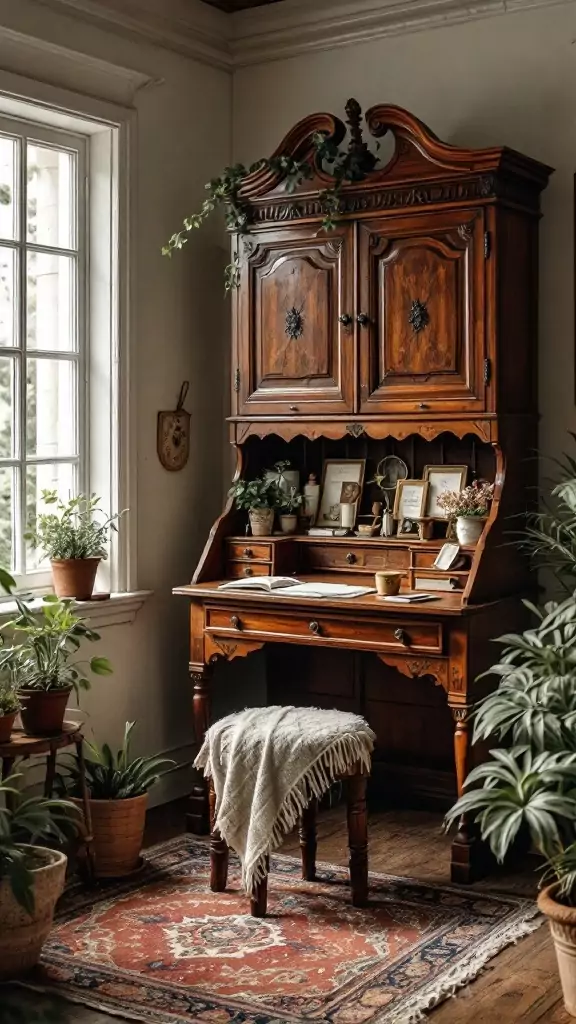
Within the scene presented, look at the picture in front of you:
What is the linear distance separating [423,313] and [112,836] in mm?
2053

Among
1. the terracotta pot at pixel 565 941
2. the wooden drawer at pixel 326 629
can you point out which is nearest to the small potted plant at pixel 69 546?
the wooden drawer at pixel 326 629

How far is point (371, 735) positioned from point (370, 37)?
2.76 m

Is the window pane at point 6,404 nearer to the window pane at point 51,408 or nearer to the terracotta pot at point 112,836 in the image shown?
the window pane at point 51,408

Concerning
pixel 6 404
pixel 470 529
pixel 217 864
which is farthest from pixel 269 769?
pixel 6 404

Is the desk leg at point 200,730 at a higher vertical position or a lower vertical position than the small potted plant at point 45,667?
lower

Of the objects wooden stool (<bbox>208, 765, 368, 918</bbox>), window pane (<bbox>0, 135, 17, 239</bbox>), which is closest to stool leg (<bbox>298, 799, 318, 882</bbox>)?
wooden stool (<bbox>208, 765, 368, 918</bbox>)

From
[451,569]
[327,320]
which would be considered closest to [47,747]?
[451,569]

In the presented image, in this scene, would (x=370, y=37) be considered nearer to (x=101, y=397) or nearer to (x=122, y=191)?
(x=122, y=191)

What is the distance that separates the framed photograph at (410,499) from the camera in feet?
15.1

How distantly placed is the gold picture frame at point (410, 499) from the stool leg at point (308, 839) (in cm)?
118

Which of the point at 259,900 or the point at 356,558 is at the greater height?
the point at 356,558

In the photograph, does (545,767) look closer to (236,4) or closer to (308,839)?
(308,839)

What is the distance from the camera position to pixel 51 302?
4621 mm

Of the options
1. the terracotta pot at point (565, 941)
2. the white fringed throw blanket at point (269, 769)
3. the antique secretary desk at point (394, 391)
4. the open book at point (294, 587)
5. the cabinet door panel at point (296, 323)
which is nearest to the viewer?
the terracotta pot at point (565, 941)
